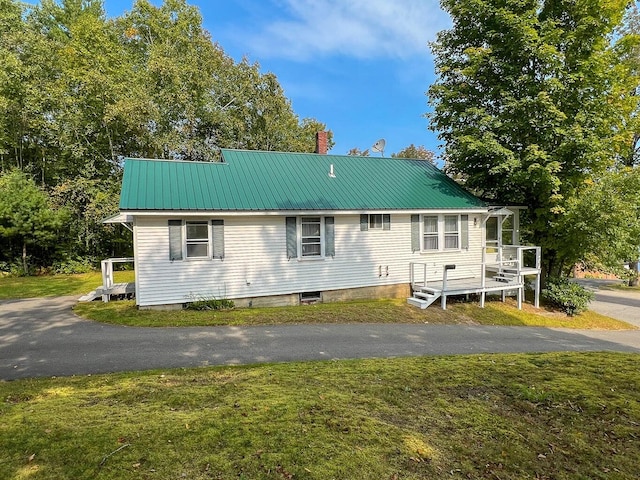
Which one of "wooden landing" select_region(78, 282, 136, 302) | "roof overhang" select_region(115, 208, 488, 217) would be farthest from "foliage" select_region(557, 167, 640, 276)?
"wooden landing" select_region(78, 282, 136, 302)

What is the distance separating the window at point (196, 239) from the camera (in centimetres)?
1141

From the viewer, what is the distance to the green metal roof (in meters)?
11.7

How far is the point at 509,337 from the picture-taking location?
10039 mm

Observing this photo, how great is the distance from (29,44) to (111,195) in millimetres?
9494

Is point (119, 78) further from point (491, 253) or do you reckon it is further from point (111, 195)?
point (491, 253)

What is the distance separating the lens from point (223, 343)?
26.5 feet

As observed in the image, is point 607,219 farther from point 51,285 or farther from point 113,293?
point 51,285

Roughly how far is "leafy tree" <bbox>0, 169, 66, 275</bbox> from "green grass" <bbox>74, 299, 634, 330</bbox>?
36.4ft

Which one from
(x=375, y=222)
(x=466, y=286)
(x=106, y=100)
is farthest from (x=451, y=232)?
(x=106, y=100)

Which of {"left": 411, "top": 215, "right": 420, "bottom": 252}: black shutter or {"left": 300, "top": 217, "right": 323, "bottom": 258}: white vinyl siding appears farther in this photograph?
{"left": 411, "top": 215, "right": 420, "bottom": 252}: black shutter

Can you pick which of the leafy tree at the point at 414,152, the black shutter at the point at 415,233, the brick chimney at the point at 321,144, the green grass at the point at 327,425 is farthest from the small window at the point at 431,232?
the leafy tree at the point at 414,152

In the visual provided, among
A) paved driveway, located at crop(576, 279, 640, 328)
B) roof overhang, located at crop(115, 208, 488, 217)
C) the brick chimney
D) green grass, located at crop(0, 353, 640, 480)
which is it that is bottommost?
paved driveway, located at crop(576, 279, 640, 328)

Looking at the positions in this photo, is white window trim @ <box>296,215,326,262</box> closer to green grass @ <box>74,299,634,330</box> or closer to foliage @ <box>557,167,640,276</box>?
green grass @ <box>74,299,634,330</box>

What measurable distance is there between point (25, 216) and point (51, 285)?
526cm
